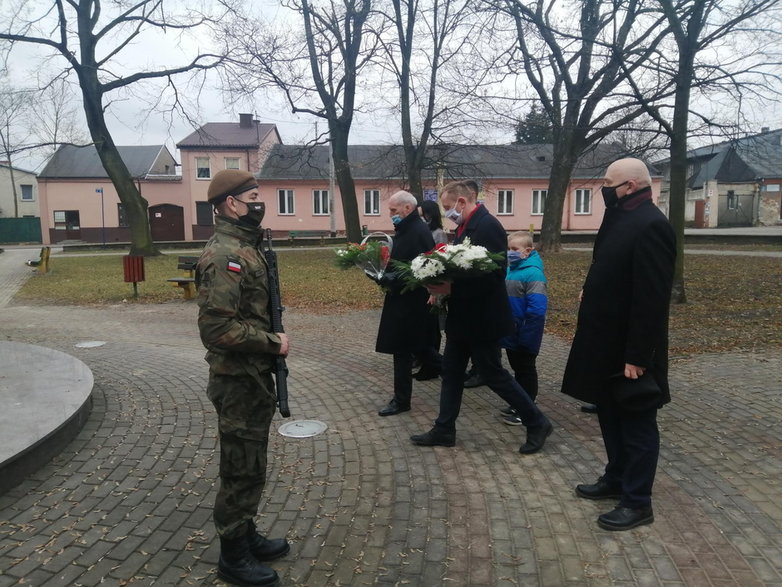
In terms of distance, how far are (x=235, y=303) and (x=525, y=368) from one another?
3.14 meters

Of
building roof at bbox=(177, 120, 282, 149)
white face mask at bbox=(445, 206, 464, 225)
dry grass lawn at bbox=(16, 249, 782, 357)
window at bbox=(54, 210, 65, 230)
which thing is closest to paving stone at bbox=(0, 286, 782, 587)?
white face mask at bbox=(445, 206, 464, 225)

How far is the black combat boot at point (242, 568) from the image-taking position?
286 centimetres

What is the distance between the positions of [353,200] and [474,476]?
22050 mm

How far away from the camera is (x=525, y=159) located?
1837 inches

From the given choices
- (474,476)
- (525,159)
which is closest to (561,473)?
(474,476)

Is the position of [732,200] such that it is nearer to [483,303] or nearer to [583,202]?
[583,202]

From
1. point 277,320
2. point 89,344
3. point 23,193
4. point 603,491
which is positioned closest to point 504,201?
point 89,344

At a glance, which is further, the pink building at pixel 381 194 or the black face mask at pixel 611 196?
the pink building at pixel 381 194

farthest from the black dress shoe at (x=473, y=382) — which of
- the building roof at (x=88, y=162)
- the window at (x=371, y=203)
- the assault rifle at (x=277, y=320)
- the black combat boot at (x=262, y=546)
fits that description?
the building roof at (x=88, y=162)

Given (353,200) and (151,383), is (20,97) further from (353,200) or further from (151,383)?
(151,383)

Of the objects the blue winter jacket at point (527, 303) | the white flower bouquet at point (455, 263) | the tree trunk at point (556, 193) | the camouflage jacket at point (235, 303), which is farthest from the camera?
the tree trunk at point (556, 193)

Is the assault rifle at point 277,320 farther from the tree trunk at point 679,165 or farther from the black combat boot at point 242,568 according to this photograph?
the tree trunk at point 679,165

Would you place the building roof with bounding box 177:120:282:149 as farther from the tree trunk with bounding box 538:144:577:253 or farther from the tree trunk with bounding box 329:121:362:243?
the tree trunk with bounding box 538:144:577:253

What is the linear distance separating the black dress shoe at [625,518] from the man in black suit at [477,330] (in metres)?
1.06
